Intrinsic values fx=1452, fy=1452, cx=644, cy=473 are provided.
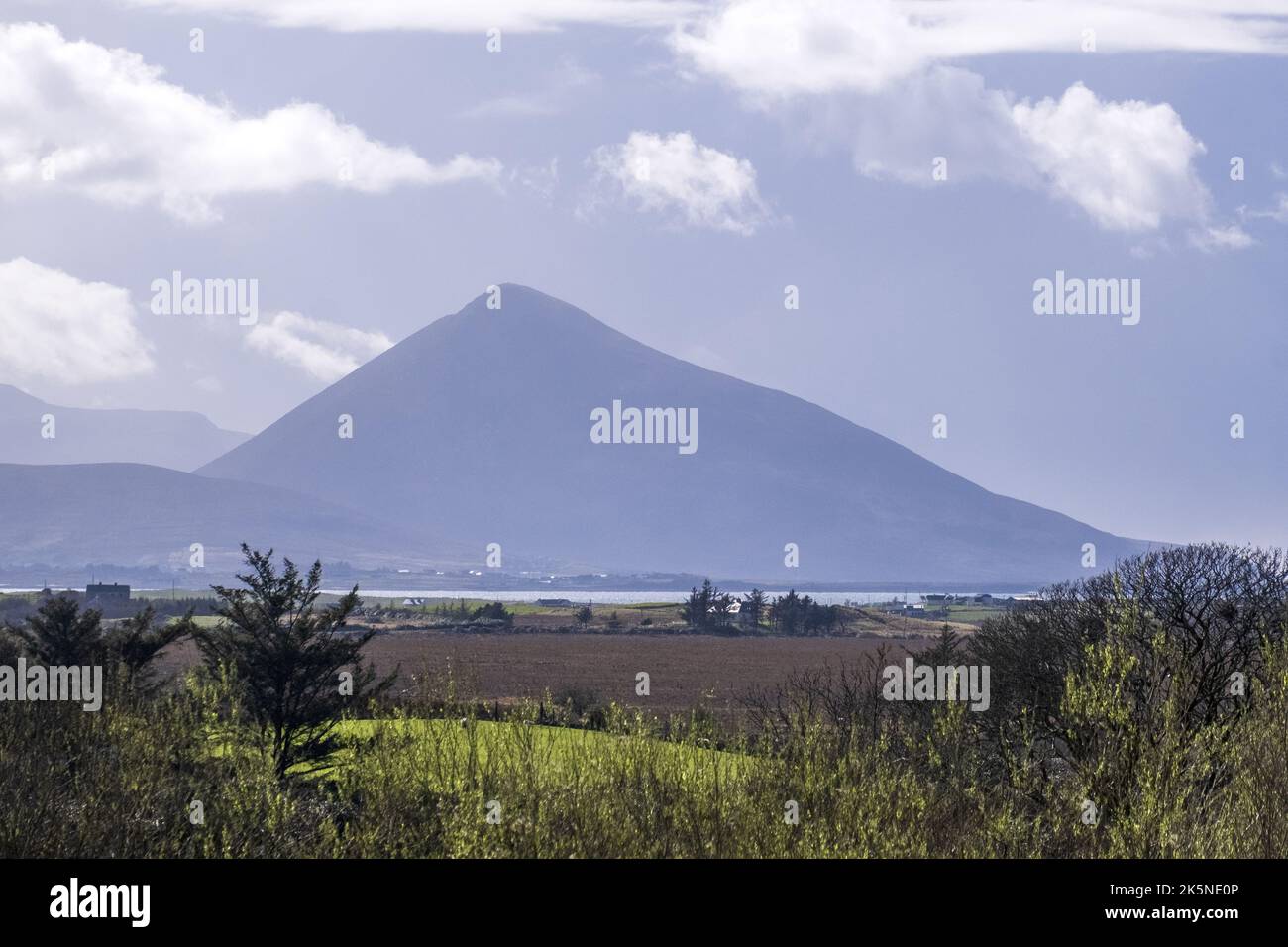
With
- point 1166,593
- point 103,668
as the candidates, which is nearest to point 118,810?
point 103,668

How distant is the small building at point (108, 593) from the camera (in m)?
141

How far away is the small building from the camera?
14075 cm

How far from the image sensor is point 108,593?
14488 cm

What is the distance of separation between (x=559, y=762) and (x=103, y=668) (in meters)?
15.2

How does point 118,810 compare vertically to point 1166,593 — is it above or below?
below

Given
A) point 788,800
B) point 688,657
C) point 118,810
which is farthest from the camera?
point 688,657

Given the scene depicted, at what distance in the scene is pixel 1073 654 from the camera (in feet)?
86.7

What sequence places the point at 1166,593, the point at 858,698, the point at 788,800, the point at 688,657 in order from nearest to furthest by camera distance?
the point at 788,800
the point at 1166,593
the point at 858,698
the point at 688,657

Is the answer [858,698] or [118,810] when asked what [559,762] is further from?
[858,698]

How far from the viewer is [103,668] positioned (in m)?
26.6
